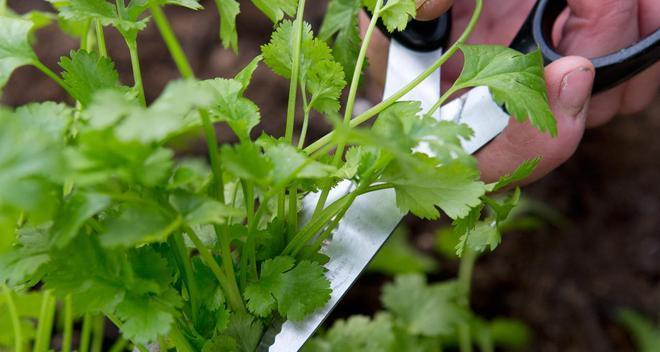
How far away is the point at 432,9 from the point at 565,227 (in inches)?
35.8

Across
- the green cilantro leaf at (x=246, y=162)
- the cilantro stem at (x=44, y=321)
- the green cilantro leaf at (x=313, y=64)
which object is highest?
the green cilantro leaf at (x=246, y=162)

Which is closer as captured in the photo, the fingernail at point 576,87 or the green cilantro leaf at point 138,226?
the green cilantro leaf at point 138,226

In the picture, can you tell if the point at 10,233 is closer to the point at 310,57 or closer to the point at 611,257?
the point at 310,57

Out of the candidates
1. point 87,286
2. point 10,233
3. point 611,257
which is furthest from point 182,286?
point 611,257

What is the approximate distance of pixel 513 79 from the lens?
72 cm

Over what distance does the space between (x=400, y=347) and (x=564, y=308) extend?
0.61 metres

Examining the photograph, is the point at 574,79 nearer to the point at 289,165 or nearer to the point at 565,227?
the point at 289,165

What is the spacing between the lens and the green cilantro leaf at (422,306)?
1067mm

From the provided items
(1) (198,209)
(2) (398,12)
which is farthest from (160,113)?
(2) (398,12)

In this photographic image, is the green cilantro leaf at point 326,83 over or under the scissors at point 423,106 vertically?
over

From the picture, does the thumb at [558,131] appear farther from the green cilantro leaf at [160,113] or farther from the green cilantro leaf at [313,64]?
the green cilantro leaf at [160,113]

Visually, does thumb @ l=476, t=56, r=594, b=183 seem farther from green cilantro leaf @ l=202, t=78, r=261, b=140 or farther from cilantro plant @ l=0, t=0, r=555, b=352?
green cilantro leaf @ l=202, t=78, r=261, b=140

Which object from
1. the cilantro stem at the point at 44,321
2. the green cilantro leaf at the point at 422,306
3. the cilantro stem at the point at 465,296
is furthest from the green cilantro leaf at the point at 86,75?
the cilantro stem at the point at 465,296

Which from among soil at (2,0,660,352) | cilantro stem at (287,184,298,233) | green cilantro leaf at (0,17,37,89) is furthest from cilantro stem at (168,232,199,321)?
soil at (2,0,660,352)
